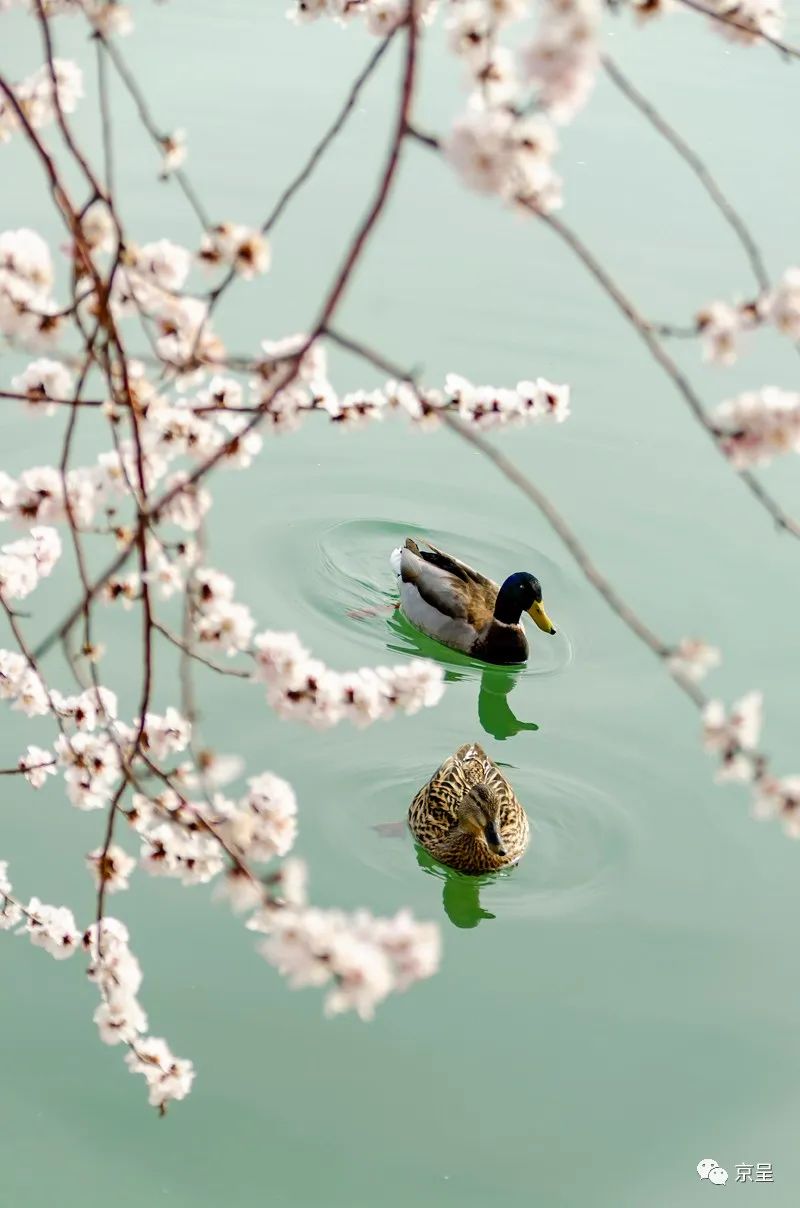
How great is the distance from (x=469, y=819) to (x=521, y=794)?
48 cm

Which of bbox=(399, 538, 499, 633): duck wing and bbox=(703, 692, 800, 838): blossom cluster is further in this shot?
bbox=(399, 538, 499, 633): duck wing

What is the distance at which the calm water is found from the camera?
3.41 metres

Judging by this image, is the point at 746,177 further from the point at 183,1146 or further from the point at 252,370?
the point at 252,370

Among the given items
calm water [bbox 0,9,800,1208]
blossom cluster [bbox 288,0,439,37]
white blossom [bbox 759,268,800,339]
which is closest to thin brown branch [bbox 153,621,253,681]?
white blossom [bbox 759,268,800,339]

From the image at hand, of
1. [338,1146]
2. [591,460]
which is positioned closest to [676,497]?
[591,460]

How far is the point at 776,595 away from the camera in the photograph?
5.60m

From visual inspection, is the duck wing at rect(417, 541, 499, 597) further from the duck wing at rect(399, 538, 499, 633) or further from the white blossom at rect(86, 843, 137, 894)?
the white blossom at rect(86, 843, 137, 894)

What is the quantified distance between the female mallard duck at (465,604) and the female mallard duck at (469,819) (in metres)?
1.05

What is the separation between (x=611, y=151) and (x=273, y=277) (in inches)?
107

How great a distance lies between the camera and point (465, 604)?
5.76m

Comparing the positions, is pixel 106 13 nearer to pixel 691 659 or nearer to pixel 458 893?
pixel 691 659

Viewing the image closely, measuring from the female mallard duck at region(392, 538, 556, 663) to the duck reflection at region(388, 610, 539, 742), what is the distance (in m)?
0.03

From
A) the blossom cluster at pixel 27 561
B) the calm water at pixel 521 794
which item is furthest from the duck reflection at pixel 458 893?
the blossom cluster at pixel 27 561

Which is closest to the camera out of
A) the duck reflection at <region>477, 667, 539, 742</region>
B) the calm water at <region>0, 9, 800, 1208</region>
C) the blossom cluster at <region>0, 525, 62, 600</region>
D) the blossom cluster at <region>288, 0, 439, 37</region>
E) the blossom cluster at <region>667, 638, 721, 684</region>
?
the blossom cluster at <region>667, 638, 721, 684</region>
